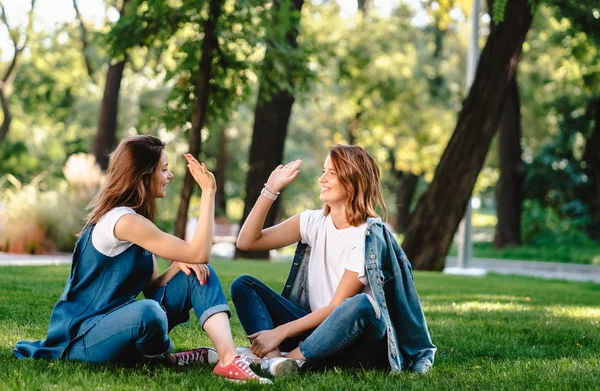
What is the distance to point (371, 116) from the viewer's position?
30.8 meters

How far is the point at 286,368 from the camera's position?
4.45m

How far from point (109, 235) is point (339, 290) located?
1206mm

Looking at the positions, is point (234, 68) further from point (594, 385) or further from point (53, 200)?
point (594, 385)

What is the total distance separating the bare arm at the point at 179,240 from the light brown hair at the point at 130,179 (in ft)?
0.65

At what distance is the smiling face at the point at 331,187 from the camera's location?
4715 millimetres

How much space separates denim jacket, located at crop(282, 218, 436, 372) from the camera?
175 inches

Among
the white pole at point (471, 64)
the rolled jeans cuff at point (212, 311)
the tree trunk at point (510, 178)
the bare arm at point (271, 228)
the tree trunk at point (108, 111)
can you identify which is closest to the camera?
the rolled jeans cuff at point (212, 311)

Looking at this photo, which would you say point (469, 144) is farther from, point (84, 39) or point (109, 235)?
point (84, 39)

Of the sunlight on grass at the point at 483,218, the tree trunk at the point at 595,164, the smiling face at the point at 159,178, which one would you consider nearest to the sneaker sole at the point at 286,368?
the smiling face at the point at 159,178

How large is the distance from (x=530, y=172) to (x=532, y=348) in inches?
1005

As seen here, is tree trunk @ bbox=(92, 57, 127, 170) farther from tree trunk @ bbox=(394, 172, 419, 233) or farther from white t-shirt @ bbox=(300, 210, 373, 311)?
tree trunk @ bbox=(394, 172, 419, 233)

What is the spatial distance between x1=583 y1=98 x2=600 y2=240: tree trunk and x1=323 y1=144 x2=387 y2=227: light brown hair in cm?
2385

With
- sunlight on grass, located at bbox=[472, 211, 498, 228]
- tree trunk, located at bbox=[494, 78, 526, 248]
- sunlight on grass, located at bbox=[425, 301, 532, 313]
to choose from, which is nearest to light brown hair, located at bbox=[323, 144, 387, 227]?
sunlight on grass, located at bbox=[425, 301, 532, 313]

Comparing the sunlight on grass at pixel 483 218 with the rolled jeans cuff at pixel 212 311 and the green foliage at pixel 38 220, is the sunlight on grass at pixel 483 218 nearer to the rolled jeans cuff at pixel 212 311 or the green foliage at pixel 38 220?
the green foliage at pixel 38 220
